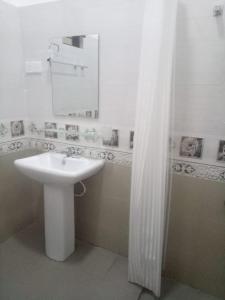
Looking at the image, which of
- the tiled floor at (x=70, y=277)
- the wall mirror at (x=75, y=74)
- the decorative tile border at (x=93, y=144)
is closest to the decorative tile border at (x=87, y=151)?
the decorative tile border at (x=93, y=144)

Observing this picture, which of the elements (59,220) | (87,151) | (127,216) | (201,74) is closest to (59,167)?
(87,151)

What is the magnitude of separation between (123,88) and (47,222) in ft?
3.83

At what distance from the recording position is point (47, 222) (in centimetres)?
172

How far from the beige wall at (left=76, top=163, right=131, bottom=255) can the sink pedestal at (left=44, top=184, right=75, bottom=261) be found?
0.59 feet

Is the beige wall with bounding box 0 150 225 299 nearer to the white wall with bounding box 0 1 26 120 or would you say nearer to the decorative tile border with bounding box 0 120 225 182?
the decorative tile border with bounding box 0 120 225 182

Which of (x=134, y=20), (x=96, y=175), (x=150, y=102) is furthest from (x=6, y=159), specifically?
(x=134, y=20)

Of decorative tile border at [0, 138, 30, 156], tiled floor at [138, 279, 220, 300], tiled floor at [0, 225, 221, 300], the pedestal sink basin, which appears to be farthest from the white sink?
tiled floor at [138, 279, 220, 300]

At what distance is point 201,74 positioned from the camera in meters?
1.29

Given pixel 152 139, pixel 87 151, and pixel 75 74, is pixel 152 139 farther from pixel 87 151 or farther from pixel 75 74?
pixel 75 74

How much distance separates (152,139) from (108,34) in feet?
2.70

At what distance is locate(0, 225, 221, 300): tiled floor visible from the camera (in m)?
1.48

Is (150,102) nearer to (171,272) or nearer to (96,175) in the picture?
(96,175)

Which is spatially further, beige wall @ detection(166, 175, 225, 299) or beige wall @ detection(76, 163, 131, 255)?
beige wall @ detection(76, 163, 131, 255)

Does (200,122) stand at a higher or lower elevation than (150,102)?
lower
